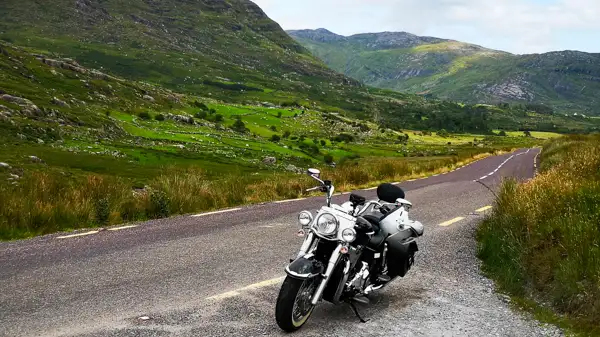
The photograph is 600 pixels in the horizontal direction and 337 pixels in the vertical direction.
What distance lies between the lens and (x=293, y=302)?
5.50 m

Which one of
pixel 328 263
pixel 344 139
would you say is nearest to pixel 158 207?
pixel 328 263

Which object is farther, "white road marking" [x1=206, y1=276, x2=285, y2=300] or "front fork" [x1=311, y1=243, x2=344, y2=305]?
"white road marking" [x1=206, y1=276, x2=285, y2=300]

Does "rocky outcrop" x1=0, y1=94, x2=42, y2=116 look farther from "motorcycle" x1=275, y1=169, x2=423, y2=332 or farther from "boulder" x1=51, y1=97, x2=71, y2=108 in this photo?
"motorcycle" x1=275, y1=169, x2=423, y2=332

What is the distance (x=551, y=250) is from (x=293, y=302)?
185 inches

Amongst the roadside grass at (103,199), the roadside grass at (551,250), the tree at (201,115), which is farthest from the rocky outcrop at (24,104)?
the roadside grass at (551,250)

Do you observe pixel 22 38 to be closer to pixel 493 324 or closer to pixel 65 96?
pixel 65 96

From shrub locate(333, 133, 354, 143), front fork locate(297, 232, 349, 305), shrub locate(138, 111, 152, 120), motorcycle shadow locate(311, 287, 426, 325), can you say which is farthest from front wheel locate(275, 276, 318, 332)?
shrub locate(333, 133, 354, 143)

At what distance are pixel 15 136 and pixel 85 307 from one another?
52.4 m

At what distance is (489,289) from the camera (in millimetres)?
8039

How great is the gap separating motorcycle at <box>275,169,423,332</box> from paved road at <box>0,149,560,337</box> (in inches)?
14.1

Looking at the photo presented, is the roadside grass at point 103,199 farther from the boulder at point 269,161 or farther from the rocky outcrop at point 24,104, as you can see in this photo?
the rocky outcrop at point 24,104

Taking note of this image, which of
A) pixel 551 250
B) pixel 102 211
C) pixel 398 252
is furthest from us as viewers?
pixel 102 211

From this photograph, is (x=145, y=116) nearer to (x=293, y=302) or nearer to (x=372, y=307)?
(x=372, y=307)

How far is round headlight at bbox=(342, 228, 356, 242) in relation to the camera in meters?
5.66
